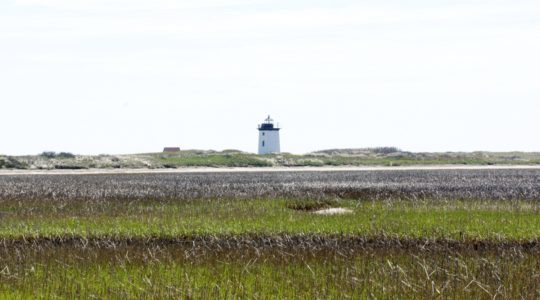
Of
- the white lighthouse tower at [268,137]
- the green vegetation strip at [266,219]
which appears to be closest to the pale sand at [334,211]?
the green vegetation strip at [266,219]

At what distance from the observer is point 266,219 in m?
26.0

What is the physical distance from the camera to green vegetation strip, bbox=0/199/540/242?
2242cm

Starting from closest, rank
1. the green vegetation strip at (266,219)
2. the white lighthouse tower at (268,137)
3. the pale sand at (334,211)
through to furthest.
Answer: the green vegetation strip at (266,219) → the pale sand at (334,211) → the white lighthouse tower at (268,137)

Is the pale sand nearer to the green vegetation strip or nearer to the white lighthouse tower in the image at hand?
the green vegetation strip

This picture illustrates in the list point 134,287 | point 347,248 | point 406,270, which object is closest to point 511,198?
point 347,248

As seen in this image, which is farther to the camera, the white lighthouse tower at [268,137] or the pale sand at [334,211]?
the white lighthouse tower at [268,137]

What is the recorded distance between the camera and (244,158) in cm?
10356

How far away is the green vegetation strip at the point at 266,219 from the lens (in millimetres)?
22422

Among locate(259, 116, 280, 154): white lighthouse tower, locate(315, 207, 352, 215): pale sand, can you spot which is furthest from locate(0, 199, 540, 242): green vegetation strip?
locate(259, 116, 280, 154): white lighthouse tower

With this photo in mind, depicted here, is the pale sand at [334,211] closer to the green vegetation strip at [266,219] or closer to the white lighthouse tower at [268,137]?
the green vegetation strip at [266,219]

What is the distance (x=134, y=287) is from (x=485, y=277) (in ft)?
21.6

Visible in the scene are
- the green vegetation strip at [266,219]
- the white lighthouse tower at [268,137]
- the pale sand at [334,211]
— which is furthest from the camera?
the white lighthouse tower at [268,137]

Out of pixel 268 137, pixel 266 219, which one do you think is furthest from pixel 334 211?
pixel 268 137

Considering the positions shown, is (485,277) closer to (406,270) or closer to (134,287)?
(406,270)
